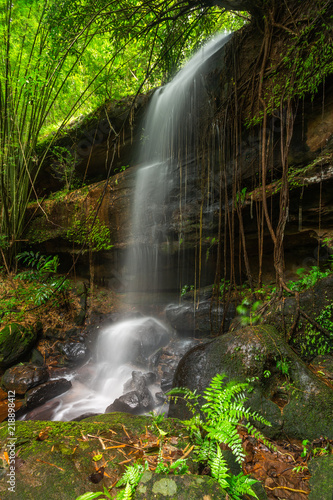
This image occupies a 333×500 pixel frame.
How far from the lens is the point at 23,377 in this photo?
3.88 m

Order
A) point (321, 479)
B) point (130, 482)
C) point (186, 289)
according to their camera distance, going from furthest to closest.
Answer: point (186, 289) < point (321, 479) < point (130, 482)

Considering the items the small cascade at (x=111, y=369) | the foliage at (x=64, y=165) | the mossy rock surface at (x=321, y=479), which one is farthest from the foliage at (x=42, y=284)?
the mossy rock surface at (x=321, y=479)

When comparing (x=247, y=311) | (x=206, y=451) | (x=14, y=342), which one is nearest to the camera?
(x=206, y=451)

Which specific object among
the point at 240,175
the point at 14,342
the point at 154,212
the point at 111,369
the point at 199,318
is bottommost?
the point at 111,369

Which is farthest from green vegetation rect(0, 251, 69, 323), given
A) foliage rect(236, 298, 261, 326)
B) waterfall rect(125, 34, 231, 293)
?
foliage rect(236, 298, 261, 326)

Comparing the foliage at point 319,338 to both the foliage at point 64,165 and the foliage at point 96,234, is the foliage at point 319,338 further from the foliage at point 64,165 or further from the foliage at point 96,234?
the foliage at point 64,165

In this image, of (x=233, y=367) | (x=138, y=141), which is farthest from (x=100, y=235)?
(x=233, y=367)

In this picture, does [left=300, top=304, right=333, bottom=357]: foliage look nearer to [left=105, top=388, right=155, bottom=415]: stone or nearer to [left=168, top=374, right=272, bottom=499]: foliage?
[left=168, top=374, right=272, bottom=499]: foliage

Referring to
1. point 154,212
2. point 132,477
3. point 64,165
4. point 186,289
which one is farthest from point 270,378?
point 64,165

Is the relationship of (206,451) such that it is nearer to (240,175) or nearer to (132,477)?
(132,477)

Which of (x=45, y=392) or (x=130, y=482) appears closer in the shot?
(x=130, y=482)

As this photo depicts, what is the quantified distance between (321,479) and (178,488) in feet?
2.89

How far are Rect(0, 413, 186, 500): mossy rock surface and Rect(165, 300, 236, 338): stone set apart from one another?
289cm

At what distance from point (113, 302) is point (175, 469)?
594 centimetres
